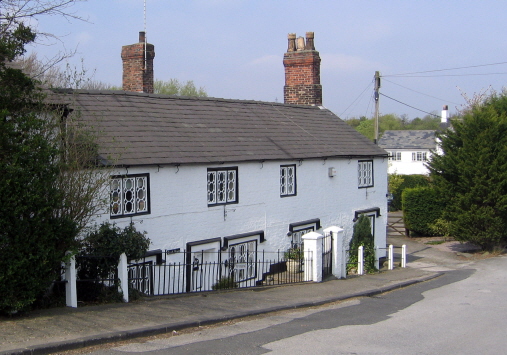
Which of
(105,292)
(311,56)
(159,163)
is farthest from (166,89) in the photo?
(105,292)

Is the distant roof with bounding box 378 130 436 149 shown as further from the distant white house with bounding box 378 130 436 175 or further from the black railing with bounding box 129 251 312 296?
the black railing with bounding box 129 251 312 296

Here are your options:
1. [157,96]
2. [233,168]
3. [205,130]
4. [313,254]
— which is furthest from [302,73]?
[313,254]

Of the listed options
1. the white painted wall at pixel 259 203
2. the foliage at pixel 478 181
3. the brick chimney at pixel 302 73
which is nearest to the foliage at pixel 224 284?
the white painted wall at pixel 259 203

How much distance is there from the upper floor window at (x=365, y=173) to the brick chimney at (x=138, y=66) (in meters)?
8.37

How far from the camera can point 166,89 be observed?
5341 centimetres

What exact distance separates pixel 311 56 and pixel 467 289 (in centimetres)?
1118

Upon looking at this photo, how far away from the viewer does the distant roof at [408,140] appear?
67438 mm

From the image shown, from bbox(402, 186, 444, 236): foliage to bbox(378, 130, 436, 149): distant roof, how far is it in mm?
36412

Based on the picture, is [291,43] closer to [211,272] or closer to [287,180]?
[287,180]

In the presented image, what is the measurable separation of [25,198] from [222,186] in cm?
770

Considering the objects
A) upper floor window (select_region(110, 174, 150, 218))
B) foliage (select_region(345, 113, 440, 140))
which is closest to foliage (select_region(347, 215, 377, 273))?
upper floor window (select_region(110, 174, 150, 218))

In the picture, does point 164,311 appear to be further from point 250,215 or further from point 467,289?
point 467,289

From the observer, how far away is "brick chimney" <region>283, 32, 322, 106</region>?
2302 centimetres

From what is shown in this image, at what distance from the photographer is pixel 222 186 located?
619 inches
